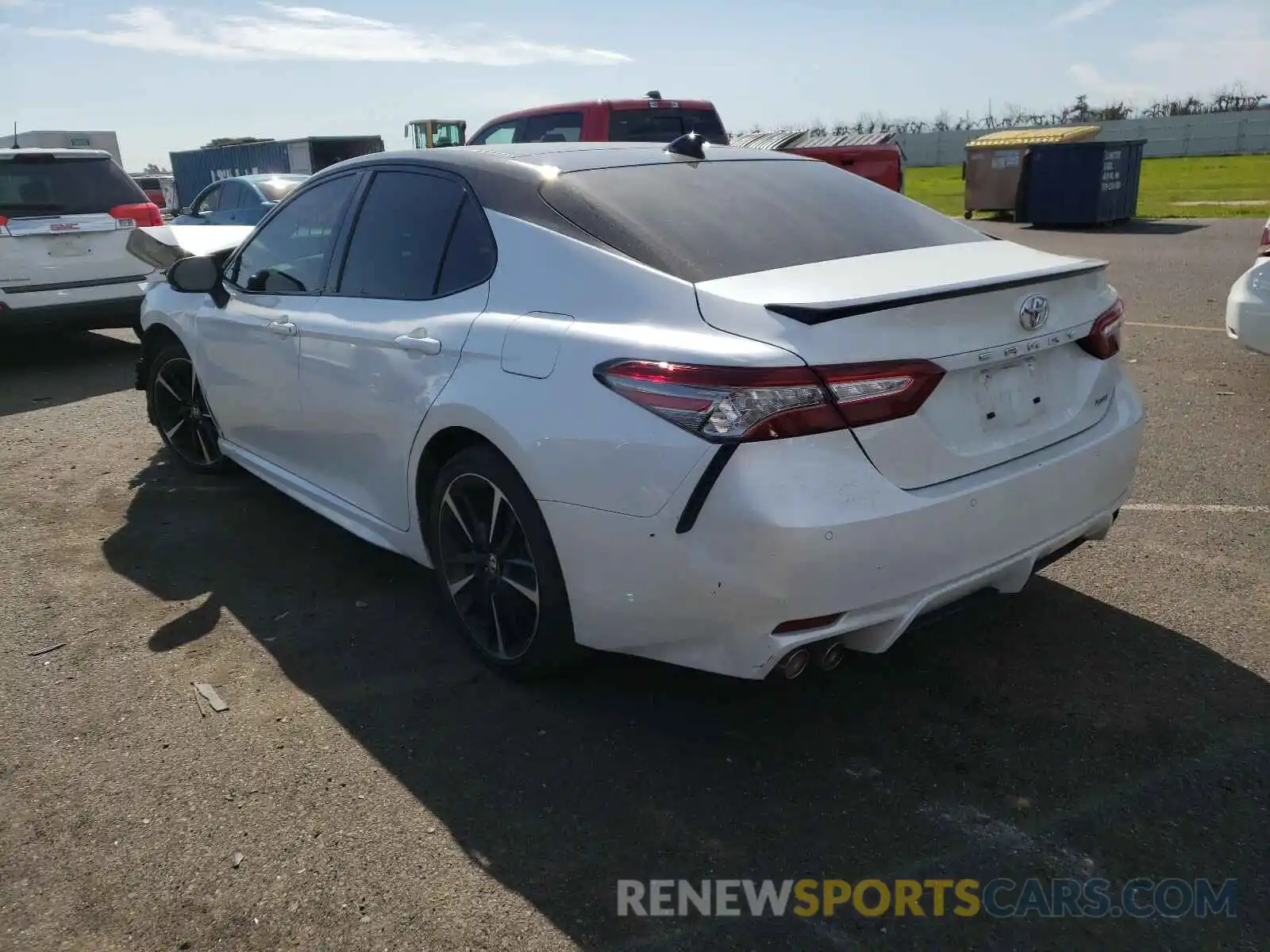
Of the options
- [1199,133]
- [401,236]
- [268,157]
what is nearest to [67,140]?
[268,157]

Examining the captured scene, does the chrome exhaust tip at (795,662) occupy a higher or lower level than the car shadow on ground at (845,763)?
higher

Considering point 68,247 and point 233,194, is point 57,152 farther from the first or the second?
point 233,194

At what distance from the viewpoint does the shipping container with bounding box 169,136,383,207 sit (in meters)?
29.1

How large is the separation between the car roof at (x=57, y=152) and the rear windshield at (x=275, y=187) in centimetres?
449

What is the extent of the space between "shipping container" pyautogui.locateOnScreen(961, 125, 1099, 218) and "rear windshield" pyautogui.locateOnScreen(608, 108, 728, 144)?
12.4 metres

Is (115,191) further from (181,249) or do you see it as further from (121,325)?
(181,249)

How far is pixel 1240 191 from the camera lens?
84.8 feet

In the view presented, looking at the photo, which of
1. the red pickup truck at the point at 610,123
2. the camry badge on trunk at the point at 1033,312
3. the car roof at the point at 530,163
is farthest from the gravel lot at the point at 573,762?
the red pickup truck at the point at 610,123

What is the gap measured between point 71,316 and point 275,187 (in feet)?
19.5

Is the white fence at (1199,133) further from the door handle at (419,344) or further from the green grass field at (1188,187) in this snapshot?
the door handle at (419,344)

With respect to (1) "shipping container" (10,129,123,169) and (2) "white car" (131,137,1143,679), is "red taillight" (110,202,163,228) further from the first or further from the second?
(1) "shipping container" (10,129,123,169)

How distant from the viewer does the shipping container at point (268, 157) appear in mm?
29141

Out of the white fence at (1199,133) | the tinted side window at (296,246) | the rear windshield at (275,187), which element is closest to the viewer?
the tinted side window at (296,246)

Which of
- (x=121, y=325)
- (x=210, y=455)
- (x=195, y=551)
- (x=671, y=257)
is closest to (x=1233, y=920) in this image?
(x=671, y=257)
